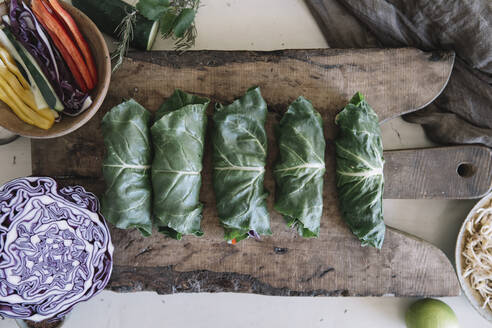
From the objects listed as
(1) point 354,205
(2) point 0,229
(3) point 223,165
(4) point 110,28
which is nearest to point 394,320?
(1) point 354,205

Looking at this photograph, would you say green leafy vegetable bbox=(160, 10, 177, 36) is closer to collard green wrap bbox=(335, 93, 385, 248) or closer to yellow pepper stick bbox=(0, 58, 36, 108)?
yellow pepper stick bbox=(0, 58, 36, 108)

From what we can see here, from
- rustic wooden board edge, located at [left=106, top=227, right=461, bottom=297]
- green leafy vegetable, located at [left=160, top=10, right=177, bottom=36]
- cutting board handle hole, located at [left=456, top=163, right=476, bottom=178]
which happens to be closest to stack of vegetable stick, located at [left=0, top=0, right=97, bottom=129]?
green leafy vegetable, located at [left=160, top=10, right=177, bottom=36]

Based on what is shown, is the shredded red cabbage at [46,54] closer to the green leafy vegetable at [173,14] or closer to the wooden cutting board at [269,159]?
the wooden cutting board at [269,159]

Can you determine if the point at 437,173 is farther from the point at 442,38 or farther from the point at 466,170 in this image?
the point at 442,38

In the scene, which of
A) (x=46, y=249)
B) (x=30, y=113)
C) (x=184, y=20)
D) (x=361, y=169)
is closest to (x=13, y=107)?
(x=30, y=113)

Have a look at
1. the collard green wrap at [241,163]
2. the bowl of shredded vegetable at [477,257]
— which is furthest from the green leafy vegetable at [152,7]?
the bowl of shredded vegetable at [477,257]
